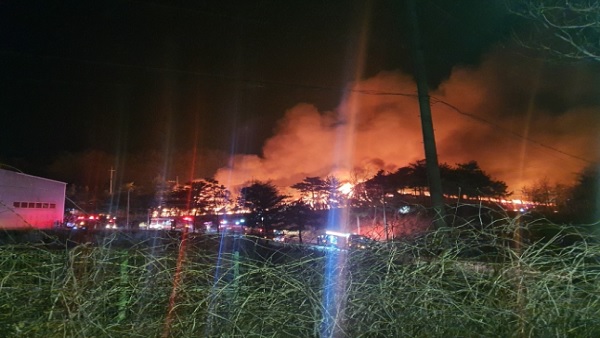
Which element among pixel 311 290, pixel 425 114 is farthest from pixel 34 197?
pixel 311 290

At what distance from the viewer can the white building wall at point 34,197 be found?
2569cm

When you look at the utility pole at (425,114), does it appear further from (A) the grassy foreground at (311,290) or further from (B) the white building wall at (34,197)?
(B) the white building wall at (34,197)

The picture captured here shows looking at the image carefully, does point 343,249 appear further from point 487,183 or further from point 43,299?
point 487,183

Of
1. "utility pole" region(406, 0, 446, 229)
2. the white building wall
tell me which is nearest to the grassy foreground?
"utility pole" region(406, 0, 446, 229)

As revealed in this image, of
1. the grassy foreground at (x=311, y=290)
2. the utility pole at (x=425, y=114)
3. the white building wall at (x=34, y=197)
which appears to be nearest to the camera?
the grassy foreground at (x=311, y=290)

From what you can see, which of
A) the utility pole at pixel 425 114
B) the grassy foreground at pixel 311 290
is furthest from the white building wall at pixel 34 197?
the grassy foreground at pixel 311 290

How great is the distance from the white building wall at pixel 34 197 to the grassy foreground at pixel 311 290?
20756 mm

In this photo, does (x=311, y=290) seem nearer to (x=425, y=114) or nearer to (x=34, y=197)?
(x=425, y=114)

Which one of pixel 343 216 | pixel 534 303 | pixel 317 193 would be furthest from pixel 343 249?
pixel 317 193

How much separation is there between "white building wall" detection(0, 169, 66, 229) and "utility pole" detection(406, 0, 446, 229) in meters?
18.7

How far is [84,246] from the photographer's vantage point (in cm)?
457

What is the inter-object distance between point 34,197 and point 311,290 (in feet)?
97.1

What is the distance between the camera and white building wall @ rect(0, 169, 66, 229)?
2569 cm

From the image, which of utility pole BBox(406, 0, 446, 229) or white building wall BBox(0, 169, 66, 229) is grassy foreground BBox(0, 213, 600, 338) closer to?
utility pole BBox(406, 0, 446, 229)
